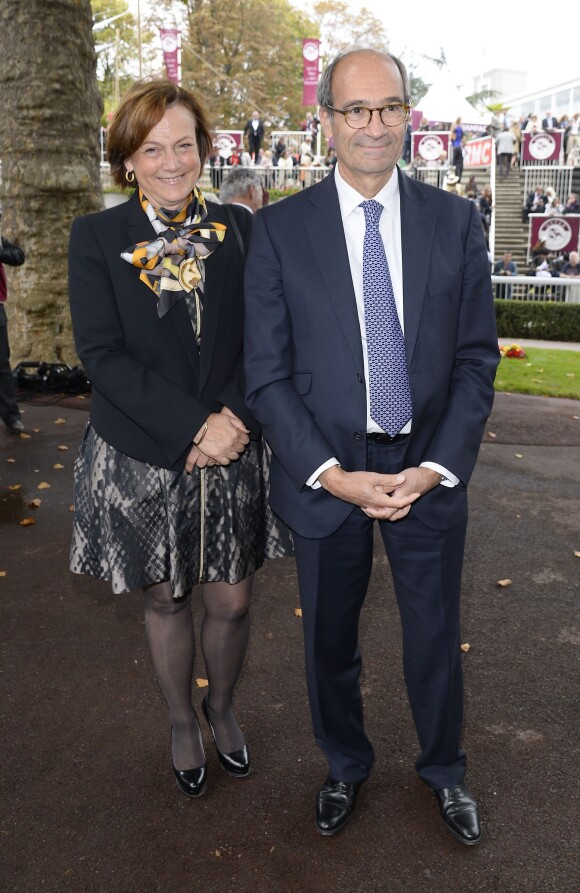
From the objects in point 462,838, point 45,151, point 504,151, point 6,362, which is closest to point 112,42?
point 504,151

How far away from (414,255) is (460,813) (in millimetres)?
1868

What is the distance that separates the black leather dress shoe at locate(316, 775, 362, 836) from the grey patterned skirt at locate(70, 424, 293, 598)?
2.67ft

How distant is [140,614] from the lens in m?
4.60

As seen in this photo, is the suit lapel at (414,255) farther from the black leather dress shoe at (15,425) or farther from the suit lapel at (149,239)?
the black leather dress shoe at (15,425)

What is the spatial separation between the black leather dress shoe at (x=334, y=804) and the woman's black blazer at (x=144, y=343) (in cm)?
127

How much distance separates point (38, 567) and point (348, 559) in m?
3.10

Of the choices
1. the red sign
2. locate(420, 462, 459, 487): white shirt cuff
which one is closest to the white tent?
the red sign

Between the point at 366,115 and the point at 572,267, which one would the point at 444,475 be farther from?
the point at 572,267

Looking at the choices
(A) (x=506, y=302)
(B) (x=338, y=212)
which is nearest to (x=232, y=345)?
(B) (x=338, y=212)

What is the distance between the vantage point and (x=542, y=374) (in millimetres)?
11609

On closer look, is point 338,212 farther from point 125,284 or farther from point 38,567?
point 38,567

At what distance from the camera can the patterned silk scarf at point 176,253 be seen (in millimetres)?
2678

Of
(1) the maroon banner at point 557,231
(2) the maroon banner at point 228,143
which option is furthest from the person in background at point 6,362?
(2) the maroon banner at point 228,143

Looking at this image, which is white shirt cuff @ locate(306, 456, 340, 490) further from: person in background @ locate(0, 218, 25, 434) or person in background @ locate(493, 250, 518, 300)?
person in background @ locate(493, 250, 518, 300)
